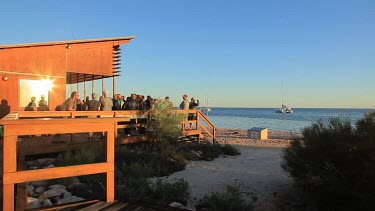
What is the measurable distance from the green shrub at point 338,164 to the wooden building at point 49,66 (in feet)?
30.7

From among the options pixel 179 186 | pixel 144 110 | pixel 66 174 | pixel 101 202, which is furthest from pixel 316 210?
pixel 144 110

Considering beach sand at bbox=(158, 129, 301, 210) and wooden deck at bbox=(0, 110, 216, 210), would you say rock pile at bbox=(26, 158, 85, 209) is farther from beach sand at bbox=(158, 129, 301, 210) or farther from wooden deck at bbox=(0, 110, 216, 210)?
beach sand at bbox=(158, 129, 301, 210)

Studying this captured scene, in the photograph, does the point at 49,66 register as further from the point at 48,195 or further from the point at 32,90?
the point at 48,195

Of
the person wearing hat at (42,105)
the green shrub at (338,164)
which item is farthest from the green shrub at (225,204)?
the person wearing hat at (42,105)

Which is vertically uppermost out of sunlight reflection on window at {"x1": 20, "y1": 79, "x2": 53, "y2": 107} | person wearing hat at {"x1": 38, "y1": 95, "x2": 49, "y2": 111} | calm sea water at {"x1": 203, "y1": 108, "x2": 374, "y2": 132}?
sunlight reflection on window at {"x1": 20, "y1": 79, "x2": 53, "y2": 107}

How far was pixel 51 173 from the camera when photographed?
4270mm

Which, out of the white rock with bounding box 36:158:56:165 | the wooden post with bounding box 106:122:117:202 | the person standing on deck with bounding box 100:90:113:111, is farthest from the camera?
the person standing on deck with bounding box 100:90:113:111

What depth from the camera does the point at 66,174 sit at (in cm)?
438

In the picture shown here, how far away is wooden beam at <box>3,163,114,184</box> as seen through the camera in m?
4.04

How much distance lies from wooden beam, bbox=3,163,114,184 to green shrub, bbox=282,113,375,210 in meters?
4.07

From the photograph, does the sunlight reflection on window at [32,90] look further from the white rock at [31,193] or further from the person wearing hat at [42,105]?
the white rock at [31,193]

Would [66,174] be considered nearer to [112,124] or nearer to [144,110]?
[112,124]

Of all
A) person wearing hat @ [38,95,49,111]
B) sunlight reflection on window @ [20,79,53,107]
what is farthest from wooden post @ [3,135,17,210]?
sunlight reflection on window @ [20,79,53,107]

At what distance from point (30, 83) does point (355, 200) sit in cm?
1097
